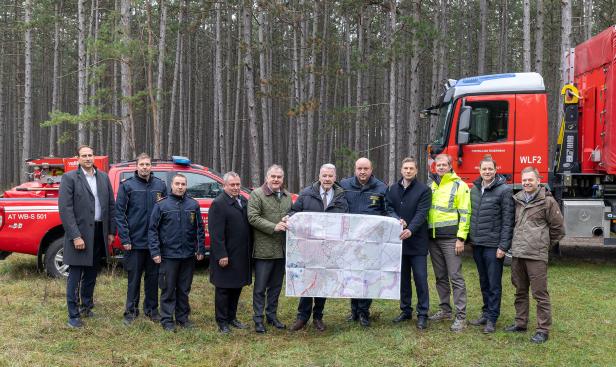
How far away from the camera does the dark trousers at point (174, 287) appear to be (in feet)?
19.1

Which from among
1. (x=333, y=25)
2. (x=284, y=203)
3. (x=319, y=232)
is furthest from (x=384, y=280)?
(x=333, y=25)

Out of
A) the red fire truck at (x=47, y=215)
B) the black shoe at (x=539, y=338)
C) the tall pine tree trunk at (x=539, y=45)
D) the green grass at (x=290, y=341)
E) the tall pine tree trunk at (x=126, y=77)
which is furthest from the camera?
the tall pine tree trunk at (x=539, y=45)

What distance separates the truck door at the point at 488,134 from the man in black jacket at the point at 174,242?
16.9 ft

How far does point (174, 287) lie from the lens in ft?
19.3

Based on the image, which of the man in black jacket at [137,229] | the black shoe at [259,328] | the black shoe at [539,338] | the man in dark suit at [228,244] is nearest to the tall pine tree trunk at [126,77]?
the man in black jacket at [137,229]

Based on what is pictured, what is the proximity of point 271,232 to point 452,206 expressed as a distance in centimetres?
203

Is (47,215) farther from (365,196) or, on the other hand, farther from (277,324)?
(365,196)

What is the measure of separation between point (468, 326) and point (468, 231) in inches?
43.6

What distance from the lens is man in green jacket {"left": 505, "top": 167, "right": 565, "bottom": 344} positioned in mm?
5430

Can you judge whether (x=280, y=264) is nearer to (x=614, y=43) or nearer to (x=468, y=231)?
(x=468, y=231)

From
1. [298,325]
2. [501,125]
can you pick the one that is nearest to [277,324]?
[298,325]

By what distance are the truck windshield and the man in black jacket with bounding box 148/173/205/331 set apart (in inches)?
203

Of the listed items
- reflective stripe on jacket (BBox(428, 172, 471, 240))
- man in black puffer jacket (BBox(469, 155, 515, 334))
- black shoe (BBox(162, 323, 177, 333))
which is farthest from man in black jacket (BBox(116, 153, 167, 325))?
man in black puffer jacket (BBox(469, 155, 515, 334))

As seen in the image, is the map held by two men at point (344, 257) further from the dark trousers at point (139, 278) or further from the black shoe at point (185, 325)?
the dark trousers at point (139, 278)
